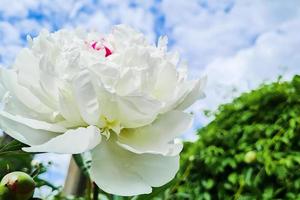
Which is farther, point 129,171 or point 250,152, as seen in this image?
point 250,152

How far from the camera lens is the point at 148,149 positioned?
0.58m

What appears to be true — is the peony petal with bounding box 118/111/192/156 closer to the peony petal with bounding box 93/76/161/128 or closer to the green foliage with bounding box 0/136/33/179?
the peony petal with bounding box 93/76/161/128

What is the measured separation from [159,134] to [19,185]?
15cm

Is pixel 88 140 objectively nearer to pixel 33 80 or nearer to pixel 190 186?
pixel 33 80

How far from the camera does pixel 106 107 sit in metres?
0.58

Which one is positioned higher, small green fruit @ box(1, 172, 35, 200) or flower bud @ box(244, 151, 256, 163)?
flower bud @ box(244, 151, 256, 163)

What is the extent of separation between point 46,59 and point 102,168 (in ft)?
0.43

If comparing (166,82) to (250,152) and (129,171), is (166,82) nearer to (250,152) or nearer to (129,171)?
(129,171)

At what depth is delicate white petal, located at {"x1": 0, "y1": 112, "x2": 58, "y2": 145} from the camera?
56 cm

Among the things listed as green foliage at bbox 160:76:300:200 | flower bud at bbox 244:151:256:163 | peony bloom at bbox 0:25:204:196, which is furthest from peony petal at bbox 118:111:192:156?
flower bud at bbox 244:151:256:163

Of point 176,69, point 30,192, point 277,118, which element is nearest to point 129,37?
point 176,69

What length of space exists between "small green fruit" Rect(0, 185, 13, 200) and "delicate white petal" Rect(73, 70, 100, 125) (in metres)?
0.11

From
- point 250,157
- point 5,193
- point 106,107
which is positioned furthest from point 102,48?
point 250,157

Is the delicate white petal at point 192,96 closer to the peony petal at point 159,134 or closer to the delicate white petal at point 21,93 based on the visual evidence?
the peony petal at point 159,134
